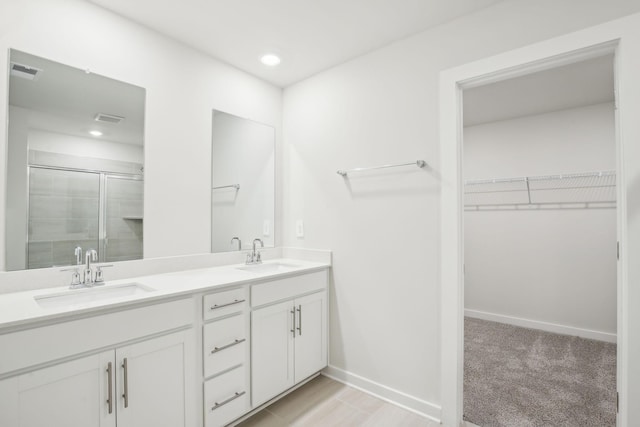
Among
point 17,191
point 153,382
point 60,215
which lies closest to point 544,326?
point 153,382

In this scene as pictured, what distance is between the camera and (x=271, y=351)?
2021 mm

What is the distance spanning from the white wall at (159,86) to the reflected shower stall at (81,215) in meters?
0.10

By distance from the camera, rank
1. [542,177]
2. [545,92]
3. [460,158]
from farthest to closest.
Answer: [542,177] < [545,92] < [460,158]

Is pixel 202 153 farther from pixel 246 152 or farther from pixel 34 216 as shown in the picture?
pixel 34 216

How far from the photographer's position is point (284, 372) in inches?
82.7

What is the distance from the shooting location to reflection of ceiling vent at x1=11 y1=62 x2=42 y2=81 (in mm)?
1574

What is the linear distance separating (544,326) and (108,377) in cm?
401

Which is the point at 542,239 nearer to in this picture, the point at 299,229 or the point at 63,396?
the point at 299,229

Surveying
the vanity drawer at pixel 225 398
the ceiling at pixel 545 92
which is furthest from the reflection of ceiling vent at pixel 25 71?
the ceiling at pixel 545 92

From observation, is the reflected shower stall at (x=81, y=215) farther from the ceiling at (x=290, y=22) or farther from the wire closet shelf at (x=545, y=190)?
the wire closet shelf at (x=545, y=190)

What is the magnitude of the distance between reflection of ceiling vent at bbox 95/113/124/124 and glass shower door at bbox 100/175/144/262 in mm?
339

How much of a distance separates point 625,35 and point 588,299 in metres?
2.82

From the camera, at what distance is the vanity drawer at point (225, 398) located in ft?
5.50

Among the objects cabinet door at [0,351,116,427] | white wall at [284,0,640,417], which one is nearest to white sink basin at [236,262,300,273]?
white wall at [284,0,640,417]
